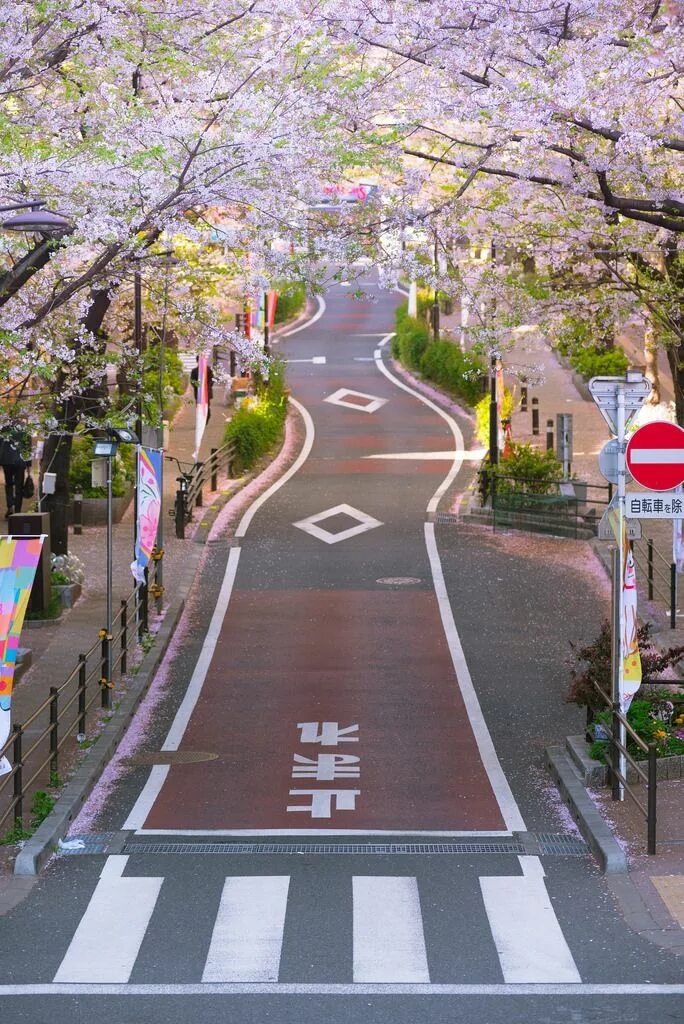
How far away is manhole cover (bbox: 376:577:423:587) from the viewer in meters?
23.9

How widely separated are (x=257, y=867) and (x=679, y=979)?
391 centimetres

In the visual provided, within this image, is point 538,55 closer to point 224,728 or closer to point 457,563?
point 224,728

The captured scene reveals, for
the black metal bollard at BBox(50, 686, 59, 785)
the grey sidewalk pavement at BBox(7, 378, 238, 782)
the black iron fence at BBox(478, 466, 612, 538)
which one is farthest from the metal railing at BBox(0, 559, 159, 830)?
the black iron fence at BBox(478, 466, 612, 538)

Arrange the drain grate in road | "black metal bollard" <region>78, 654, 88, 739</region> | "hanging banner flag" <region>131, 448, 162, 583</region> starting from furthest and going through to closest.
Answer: "hanging banner flag" <region>131, 448, 162, 583</region>, "black metal bollard" <region>78, 654, 88, 739</region>, the drain grate in road

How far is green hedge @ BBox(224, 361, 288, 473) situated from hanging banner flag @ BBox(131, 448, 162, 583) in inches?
540

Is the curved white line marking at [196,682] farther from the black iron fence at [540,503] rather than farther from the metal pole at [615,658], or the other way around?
the black iron fence at [540,503]

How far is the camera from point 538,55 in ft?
53.4

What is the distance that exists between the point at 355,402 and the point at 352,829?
34.4 meters

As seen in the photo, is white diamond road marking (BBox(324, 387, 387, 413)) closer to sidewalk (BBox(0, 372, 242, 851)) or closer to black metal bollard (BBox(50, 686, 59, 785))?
sidewalk (BBox(0, 372, 242, 851))

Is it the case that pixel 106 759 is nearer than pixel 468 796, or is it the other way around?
pixel 468 796

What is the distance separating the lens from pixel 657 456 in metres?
12.9

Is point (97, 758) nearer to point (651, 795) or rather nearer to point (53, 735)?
point (53, 735)

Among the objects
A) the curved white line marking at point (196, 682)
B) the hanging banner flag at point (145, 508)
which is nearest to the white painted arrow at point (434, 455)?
the curved white line marking at point (196, 682)

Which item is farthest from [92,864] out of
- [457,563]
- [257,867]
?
[457,563]
